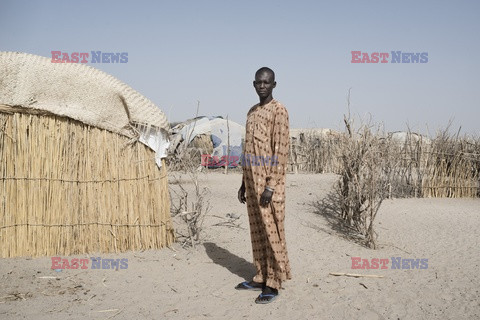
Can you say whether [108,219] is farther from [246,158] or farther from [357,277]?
Result: [357,277]

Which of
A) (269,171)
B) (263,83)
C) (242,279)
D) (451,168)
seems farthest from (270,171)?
(451,168)

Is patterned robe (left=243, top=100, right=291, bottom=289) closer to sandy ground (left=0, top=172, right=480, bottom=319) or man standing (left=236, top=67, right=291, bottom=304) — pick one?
man standing (left=236, top=67, right=291, bottom=304)

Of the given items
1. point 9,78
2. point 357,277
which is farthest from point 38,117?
point 357,277

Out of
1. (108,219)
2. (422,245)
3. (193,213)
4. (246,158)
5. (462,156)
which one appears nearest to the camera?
(246,158)

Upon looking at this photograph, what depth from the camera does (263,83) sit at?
124 inches

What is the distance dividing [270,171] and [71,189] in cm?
213

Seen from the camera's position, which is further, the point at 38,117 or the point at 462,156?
the point at 462,156

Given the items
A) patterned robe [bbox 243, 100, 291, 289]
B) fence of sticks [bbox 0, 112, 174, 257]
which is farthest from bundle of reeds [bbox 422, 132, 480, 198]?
fence of sticks [bbox 0, 112, 174, 257]

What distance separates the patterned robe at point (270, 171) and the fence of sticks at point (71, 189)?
4.74 feet

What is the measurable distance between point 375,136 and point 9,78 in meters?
4.34

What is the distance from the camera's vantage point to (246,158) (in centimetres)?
325

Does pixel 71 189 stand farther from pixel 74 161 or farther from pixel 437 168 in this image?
pixel 437 168

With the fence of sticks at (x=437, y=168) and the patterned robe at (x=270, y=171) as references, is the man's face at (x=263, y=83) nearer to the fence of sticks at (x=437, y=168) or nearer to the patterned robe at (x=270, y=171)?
the patterned robe at (x=270, y=171)

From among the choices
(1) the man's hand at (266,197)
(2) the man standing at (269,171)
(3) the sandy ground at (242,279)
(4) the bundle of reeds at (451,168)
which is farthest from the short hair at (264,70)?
(4) the bundle of reeds at (451,168)
